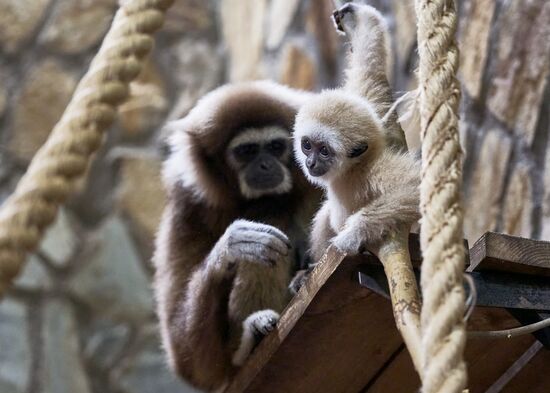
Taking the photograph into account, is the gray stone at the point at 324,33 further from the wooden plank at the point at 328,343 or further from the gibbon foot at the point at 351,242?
the gibbon foot at the point at 351,242

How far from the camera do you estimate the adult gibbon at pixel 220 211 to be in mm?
3148

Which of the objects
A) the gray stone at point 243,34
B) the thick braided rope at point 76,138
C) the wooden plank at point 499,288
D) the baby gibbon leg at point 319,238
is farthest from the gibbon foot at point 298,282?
the gray stone at point 243,34

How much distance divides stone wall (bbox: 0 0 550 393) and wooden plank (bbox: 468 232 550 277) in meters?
3.74

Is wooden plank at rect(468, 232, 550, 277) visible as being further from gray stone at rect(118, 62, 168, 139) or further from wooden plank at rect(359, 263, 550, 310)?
gray stone at rect(118, 62, 168, 139)

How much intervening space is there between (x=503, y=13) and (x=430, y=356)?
2744 millimetres

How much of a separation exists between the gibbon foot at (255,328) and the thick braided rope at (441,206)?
1.31 metres

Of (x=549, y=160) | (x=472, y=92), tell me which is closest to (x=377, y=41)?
(x=549, y=160)

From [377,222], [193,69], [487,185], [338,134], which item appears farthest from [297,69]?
[377,222]

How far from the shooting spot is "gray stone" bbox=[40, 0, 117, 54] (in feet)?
22.6

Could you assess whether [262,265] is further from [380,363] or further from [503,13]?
[503,13]

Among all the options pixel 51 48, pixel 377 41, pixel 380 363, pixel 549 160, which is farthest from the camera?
pixel 51 48

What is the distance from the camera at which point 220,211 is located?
3480 mm

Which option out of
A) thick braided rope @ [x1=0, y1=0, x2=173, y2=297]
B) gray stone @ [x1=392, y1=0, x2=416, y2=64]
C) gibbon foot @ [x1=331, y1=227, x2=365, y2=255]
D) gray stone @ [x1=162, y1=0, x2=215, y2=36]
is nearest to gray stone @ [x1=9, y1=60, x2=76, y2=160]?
gray stone @ [x1=162, y1=0, x2=215, y2=36]

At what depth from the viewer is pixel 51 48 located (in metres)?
6.87
